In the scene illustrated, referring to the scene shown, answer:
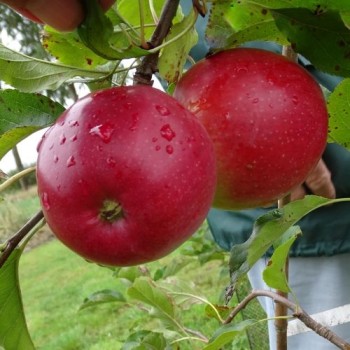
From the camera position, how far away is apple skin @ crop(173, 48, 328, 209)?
591 mm

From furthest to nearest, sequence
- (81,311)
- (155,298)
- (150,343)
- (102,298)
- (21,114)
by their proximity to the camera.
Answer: (81,311) → (102,298) → (155,298) → (150,343) → (21,114)

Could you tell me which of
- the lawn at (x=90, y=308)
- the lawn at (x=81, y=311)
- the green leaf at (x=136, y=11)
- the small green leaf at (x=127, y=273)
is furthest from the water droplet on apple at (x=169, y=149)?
the lawn at (x=81, y=311)

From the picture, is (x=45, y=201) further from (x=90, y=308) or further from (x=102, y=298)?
(x=90, y=308)

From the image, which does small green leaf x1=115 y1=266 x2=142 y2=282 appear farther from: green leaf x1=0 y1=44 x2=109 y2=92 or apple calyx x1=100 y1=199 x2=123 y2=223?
apple calyx x1=100 y1=199 x2=123 y2=223

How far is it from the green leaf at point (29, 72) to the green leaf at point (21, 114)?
15 mm

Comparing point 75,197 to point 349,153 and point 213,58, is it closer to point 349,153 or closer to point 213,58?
point 213,58

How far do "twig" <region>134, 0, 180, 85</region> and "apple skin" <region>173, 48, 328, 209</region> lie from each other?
0.17 feet

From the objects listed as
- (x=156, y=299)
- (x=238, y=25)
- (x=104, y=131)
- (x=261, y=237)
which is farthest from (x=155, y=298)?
(x=104, y=131)

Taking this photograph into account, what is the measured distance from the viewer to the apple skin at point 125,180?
1.63ft

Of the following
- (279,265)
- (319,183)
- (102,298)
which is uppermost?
(279,265)

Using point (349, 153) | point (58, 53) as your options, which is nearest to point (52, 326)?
point (349, 153)

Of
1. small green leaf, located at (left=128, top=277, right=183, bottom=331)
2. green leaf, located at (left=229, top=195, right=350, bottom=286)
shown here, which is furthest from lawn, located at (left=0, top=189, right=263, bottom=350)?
green leaf, located at (left=229, top=195, right=350, bottom=286)

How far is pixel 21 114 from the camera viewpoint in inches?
28.5

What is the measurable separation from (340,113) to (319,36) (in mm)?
170
